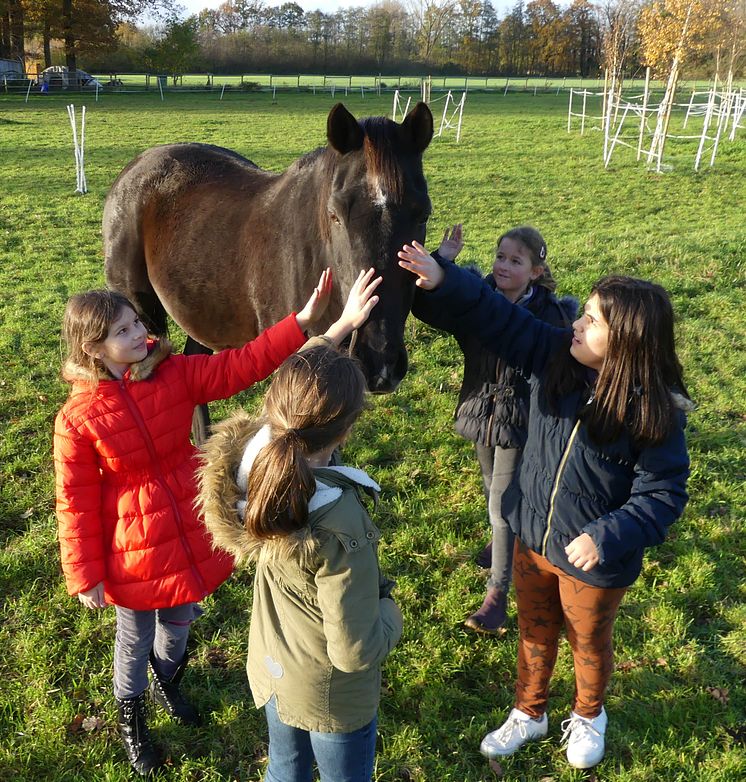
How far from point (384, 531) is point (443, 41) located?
6754cm

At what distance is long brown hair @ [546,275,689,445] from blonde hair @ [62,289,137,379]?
1.68m

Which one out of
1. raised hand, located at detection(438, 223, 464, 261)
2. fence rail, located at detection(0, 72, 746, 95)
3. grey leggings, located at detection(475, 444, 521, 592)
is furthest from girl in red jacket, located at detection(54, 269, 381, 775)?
fence rail, located at detection(0, 72, 746, 95)

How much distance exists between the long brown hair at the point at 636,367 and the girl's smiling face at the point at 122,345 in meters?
1.61

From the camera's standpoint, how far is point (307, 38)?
204 feet

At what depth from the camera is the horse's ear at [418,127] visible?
9.03ft

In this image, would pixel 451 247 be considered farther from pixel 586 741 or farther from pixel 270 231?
pixel 586 741

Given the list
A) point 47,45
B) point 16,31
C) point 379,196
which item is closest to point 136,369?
point 379,196

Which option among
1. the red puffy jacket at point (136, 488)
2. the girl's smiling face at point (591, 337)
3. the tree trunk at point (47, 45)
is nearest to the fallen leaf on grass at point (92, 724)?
the red puffy jacket at point (136, 488)

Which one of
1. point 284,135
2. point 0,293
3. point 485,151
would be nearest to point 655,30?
point 485,151

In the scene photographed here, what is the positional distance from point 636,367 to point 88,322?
185 centimetres

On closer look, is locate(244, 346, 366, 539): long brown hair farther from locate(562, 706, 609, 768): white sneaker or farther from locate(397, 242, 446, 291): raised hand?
locate(562, 706, 609, 768): white sneaker

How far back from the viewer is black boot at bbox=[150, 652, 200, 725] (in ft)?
8.81

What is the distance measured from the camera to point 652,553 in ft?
12.3

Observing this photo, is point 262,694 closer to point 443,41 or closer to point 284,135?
point 284,135
